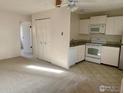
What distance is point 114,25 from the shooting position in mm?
4223

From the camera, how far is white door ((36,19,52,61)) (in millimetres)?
4714

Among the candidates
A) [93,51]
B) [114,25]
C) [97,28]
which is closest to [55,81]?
[93,51]

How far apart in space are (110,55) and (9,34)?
494 centimetres

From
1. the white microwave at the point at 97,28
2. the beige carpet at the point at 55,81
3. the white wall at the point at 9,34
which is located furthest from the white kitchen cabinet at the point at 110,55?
the white wall at the point at 9,34

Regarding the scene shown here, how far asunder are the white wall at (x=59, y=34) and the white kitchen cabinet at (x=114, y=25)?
190 cm

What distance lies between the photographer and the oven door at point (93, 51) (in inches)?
178

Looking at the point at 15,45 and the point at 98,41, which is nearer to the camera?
the point at 98,41

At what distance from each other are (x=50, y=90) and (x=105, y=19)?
3661 millimetres

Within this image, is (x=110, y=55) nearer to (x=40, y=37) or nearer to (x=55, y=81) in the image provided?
(x=55, y=81)

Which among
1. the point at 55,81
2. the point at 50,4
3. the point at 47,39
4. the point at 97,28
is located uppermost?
the point at 50,4

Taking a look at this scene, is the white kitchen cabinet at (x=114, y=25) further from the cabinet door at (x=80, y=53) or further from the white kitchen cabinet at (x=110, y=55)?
the cabinet door at (x=80, y=53)

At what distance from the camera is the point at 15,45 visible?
5645 millimetres

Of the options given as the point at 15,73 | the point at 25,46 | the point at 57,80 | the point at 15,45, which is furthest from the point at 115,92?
the point at 25,46

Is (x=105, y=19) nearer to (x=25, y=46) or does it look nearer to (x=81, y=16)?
(x=81, y=16)
